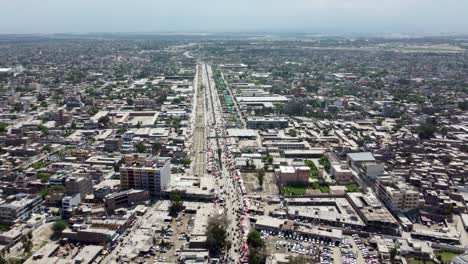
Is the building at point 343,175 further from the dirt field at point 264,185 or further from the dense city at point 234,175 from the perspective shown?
the dirt field at point 264,185

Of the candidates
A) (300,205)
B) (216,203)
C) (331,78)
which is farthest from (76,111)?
(331,78)

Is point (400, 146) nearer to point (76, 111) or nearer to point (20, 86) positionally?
point (76, 111)

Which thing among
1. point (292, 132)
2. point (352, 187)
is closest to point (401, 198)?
point (352, 187)

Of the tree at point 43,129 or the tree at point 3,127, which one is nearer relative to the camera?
the tree at point 43,129

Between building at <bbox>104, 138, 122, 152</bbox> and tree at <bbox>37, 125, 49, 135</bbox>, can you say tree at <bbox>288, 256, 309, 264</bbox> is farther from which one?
tree at <bbox>37, 125, 49, 135</bbox>

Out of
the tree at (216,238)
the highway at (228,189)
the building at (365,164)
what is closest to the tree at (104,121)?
the highway at (228,189)
